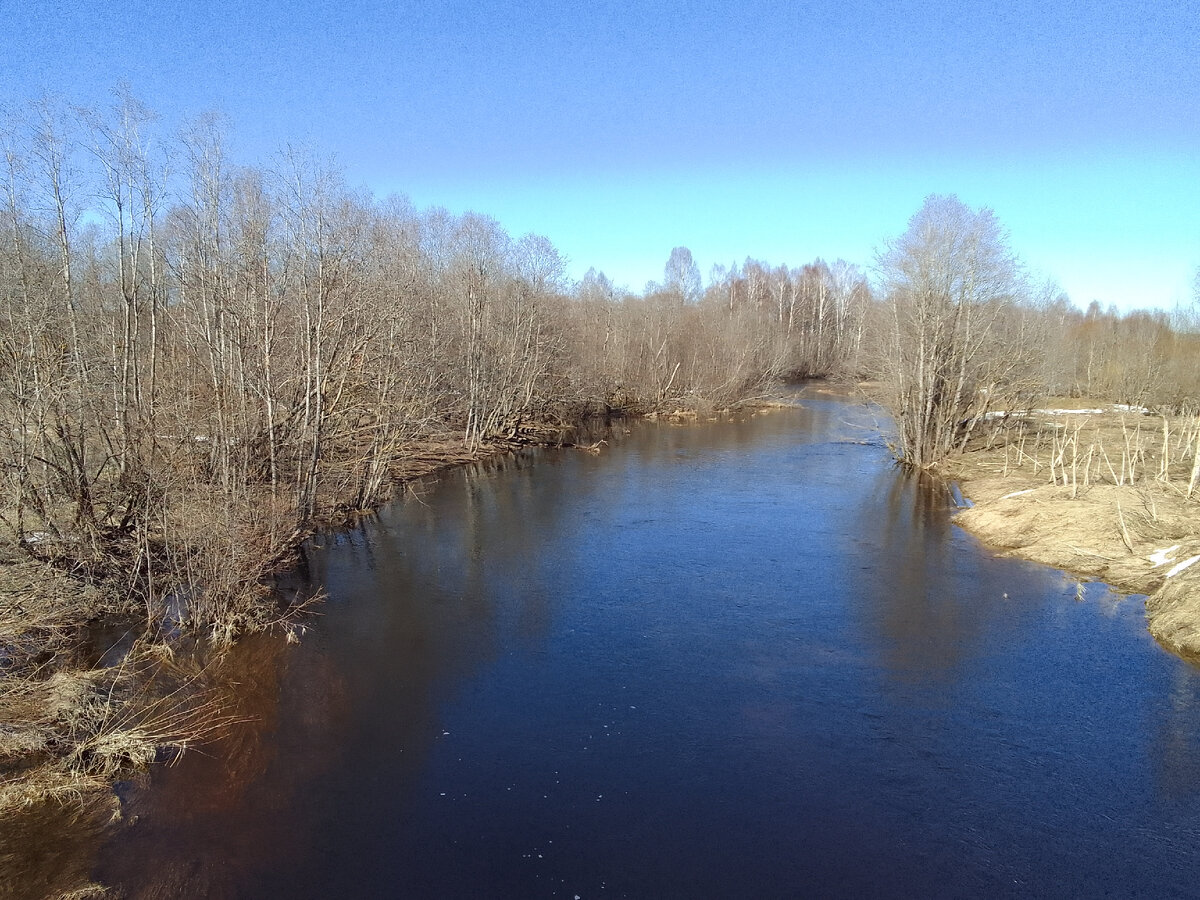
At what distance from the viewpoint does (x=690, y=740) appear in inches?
334

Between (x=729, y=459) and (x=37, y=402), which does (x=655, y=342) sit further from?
(x=37, y=402)

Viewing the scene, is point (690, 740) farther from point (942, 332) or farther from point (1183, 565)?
point (942, 332)

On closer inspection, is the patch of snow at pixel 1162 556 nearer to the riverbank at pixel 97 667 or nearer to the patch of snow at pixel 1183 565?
the patch of snow at pixel 1183 565

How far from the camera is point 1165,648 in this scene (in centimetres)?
1088

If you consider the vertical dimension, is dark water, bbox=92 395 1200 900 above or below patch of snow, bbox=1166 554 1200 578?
below

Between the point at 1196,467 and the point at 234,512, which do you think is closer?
the point at 234,512

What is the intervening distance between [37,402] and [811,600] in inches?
484

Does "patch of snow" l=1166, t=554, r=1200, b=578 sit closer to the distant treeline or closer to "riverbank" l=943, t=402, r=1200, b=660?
"riverbank" l=943, t=402, r=1200, b=660

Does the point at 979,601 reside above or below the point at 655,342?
below

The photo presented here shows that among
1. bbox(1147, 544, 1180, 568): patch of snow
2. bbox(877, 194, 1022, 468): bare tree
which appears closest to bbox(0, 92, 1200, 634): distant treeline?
bbox(877, 194, 1022, 468): bare tree

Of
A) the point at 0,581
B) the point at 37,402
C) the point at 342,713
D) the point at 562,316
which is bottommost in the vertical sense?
the point at 342,713

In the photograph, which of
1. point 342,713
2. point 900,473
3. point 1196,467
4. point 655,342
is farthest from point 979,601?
point 655,342

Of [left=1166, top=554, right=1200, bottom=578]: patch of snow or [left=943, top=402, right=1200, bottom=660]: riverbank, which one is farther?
[left=1166, top=554, right=1200, bottom=578]: patch of snow

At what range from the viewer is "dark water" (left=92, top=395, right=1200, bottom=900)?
6.56 m
